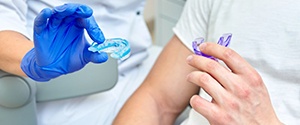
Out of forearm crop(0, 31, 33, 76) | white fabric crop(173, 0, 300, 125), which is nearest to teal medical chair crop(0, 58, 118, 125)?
forearm crop(0, 31, 33, 76)

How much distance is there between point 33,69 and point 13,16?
8.8 inches

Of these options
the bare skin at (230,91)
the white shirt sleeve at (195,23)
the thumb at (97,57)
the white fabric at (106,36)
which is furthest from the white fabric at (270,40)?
the thumb at (97,57)

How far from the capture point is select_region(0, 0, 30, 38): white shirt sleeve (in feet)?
3.07

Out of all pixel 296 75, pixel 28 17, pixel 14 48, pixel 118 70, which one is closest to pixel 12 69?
pixel 14 48

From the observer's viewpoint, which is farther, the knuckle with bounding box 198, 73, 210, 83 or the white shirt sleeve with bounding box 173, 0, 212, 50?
the white shirt sleeve with bounding box 173, 0, 212, 50

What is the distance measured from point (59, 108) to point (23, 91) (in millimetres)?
205

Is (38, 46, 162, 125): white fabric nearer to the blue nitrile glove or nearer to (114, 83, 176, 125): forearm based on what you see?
(114, 83, 176, 125): forearm

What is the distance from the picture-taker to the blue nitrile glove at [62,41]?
71 centimetres

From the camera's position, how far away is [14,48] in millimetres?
891

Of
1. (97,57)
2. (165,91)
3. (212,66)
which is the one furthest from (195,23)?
(97,57)

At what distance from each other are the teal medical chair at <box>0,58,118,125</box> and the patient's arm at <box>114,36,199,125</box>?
0.09m

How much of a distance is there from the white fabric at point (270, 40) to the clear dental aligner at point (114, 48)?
0.33 meters

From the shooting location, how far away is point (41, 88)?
41.5 inches

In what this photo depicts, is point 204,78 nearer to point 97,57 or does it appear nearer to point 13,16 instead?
point 97,57
